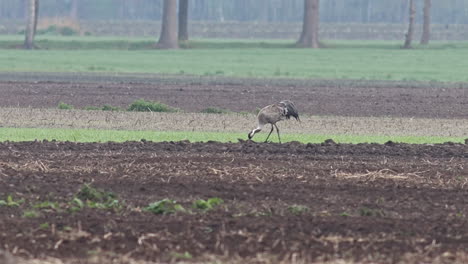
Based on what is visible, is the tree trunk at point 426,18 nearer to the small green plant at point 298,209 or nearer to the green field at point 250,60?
the green field at point 250,60

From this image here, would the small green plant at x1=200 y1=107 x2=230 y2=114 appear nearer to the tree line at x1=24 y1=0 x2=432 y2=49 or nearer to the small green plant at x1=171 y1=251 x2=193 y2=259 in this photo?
the small green plant at x1=171 y1=251 x2=193 y2=259

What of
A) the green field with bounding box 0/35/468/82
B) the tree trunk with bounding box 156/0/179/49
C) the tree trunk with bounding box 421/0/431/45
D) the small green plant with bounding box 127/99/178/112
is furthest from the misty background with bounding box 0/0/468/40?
the small green plant with bounding box 127/99/178/112

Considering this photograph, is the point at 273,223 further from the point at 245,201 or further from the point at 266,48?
the point at 266,48

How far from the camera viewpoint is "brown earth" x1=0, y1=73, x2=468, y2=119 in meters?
33.8

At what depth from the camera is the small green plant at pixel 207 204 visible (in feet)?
46.4

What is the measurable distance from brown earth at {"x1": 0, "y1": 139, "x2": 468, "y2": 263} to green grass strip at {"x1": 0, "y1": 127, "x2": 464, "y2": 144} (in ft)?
8.09

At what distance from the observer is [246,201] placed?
579 inches

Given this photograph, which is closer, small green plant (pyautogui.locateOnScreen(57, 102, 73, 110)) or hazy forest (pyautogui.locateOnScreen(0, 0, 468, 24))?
small green plant (pyautogui.locateOnScreen(57, 102, 73, 110))

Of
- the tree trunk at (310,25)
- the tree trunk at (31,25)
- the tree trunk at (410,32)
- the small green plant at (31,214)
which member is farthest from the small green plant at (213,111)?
the tree trunk at (410,32)

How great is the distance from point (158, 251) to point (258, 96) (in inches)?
1039

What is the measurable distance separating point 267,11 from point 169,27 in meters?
39.9

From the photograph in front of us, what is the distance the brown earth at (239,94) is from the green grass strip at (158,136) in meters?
6.32

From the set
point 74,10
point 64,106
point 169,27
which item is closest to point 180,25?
point 169,27

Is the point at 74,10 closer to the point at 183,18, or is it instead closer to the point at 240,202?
the point at 183,18
